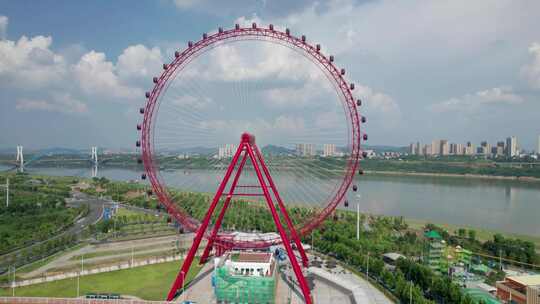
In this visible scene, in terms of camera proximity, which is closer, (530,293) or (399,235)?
(530,293)

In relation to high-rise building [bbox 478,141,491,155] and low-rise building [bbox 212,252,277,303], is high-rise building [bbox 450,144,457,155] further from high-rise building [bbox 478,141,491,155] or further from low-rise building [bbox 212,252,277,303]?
low-rise building [bbox 212,252,277,303]

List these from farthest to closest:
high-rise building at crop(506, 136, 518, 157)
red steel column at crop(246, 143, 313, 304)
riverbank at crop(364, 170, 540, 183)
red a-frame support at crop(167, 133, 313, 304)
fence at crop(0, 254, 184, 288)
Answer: high-rise building at crop(506, 136, 518, 157) < riverbank at crop(364, 170, 540, 183) < fence at crop(0, 254, 184, 288) < red a-frame support at crop(167, 133, 313, 304) < red steel column at crop(246, 143, 313, 304)

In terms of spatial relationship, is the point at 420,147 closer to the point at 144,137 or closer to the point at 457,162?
the point at 457,162

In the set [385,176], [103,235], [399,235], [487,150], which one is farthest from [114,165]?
[487,150]

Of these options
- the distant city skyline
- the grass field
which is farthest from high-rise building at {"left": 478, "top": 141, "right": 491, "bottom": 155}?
the grass field

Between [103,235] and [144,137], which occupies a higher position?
[144,137]

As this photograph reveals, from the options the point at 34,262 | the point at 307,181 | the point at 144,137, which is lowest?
the point at 34,262

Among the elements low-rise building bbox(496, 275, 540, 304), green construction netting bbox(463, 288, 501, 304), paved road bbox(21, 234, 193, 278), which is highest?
low-rise building bbox(496, 275, 540, 304)

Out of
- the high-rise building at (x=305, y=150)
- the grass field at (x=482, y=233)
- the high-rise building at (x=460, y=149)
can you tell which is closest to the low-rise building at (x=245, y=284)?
the high-rise building at (x=305, y=150)
